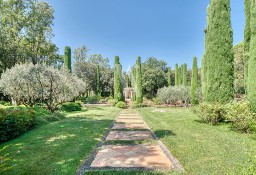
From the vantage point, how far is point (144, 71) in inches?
1799

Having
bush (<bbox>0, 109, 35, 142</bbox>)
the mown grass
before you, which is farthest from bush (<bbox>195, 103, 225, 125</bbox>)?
bush (<bbox>0, 109, 35, 142</bbox>)

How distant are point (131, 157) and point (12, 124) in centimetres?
579

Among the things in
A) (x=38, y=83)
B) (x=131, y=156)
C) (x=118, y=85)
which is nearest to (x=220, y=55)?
(x=131, y=156)

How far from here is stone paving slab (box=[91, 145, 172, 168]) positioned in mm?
5082

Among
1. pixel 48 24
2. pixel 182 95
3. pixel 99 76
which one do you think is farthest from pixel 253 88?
pixel 99 76

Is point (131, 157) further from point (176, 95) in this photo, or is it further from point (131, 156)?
point (176, 95)

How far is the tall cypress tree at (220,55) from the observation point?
1112 cm

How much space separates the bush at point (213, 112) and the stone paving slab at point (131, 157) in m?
5.22

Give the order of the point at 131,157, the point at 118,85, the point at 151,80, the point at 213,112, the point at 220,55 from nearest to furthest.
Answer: the point at 131,157 → the point at 213,112 → the point at 220,55 → the point at 118,85 → the point at 151,80

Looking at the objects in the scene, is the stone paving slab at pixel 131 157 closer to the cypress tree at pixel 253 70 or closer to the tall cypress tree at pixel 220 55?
the cypress tree at pixel 253 70

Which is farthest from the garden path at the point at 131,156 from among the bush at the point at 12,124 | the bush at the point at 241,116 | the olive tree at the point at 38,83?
the olive tree at the point at 38,83

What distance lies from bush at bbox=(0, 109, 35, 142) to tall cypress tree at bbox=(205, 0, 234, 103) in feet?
33.4

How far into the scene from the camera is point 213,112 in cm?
1060

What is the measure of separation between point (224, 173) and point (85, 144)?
4614 mm
